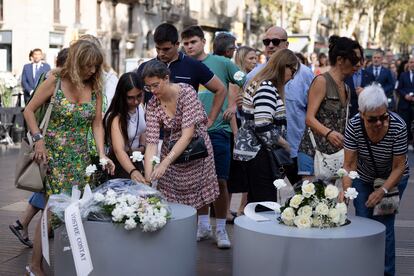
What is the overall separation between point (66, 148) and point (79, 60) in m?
0.69

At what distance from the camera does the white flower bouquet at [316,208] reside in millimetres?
5215

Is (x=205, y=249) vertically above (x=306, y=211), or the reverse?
(x=306, y=211)

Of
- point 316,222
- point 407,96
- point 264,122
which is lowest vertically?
point 407,96

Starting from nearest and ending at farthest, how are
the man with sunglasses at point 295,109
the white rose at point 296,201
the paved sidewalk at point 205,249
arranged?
1. the white rose at point 296,201
2. the paved sidewalk at point 205,249
3. the man with sunglasses at point 295,109

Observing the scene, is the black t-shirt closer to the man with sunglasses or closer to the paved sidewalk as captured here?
the man with sunglasses

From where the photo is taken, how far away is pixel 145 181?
6129 millimetres

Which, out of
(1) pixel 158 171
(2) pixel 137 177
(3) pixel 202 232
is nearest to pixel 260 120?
(1) pixel 158 171

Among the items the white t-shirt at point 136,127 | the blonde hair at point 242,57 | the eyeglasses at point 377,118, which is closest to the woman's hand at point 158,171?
the white t-shirt at point 136,127

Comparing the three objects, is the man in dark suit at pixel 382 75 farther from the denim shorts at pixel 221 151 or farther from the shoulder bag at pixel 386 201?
the shoulder bag at pixel 386 201

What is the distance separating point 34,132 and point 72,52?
65cm

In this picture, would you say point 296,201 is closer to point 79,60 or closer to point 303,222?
point 303,222

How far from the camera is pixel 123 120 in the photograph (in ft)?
22.3

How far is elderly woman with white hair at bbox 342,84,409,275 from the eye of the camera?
5578 mm

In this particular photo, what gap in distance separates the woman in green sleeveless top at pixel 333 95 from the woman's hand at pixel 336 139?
6 cm
